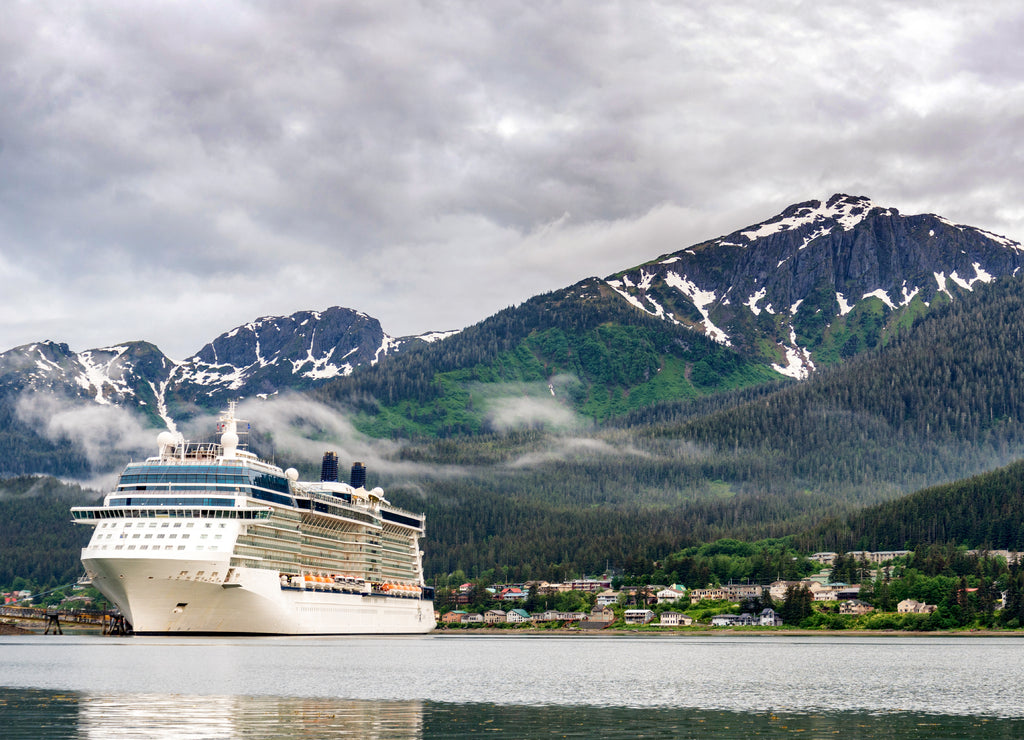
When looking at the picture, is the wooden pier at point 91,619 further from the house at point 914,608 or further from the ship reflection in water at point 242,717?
the house at point 914,608

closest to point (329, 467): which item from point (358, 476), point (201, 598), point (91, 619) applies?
point (358, 476)

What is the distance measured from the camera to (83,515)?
13075 centimetres

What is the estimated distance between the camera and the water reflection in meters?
42.5

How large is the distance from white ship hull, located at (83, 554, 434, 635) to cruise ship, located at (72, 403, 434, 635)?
0.11 metres

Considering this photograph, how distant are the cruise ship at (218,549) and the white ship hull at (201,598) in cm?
11

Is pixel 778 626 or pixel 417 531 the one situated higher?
pixel 417 531

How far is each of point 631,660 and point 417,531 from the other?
92.9 meters

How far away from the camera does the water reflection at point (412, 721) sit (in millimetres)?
42531

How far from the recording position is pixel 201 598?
118812mm

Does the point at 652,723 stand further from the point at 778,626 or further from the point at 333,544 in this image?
the point at 778,626

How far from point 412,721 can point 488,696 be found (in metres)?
11.9

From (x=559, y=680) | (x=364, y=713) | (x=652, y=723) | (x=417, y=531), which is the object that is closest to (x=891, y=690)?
(x=559, y=680)

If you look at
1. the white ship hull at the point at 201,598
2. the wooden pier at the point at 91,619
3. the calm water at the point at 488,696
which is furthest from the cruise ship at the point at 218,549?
the calm water at the point at 488,696

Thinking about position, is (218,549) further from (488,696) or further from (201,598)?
(488,696)
